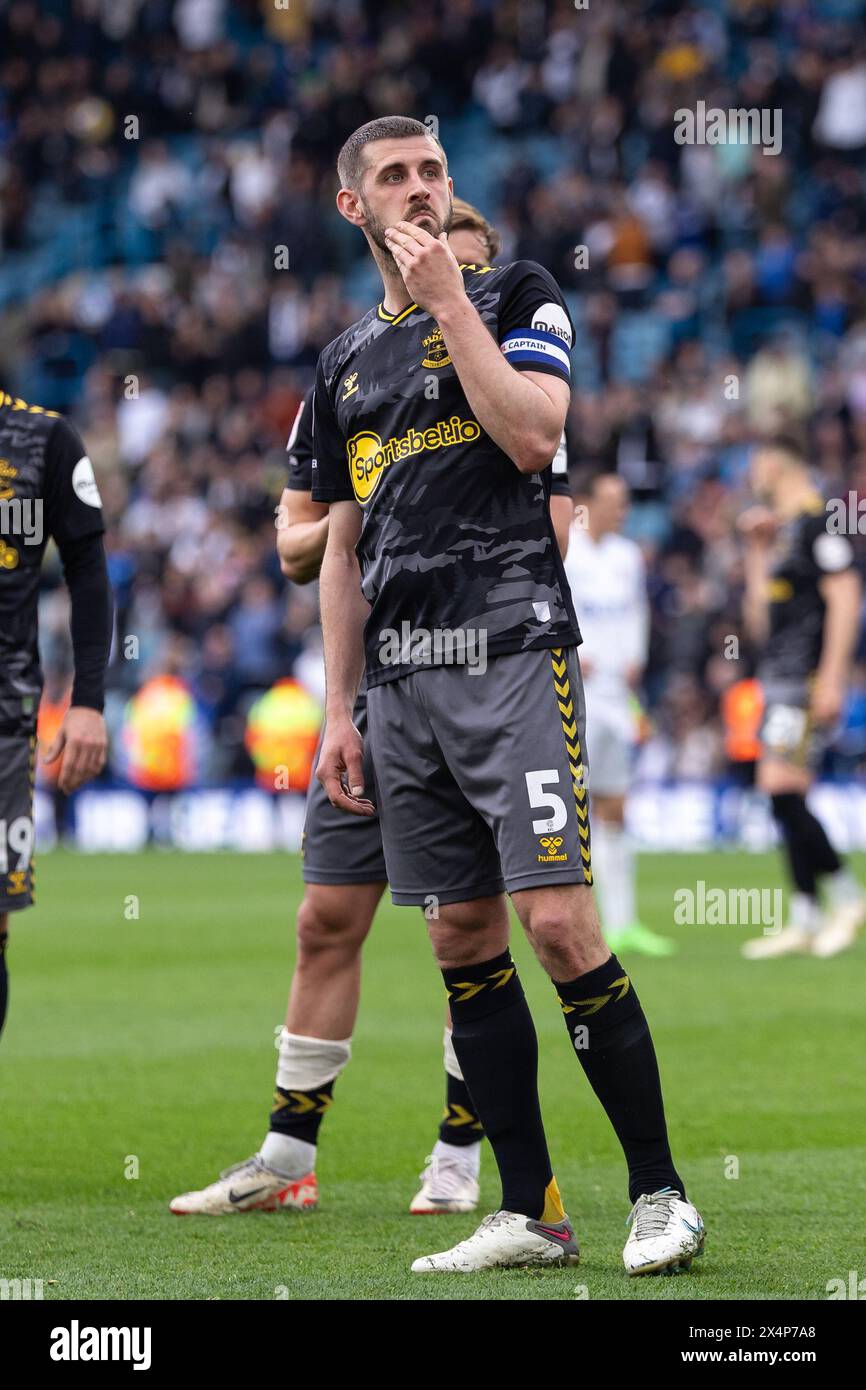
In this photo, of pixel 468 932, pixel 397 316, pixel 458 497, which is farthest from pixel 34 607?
pixel 468 932

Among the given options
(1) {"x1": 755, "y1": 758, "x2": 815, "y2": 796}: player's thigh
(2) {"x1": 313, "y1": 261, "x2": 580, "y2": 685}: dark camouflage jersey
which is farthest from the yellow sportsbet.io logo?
(1) {"x1": 755, "y1": 758, "x2": 815, "y2": 796}: player's thigh

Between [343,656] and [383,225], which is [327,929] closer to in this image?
[343,656]

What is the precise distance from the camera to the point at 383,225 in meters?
4.41

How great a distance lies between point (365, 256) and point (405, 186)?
74.8ft

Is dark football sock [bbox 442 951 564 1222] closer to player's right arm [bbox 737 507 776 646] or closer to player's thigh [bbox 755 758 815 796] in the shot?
player's right arm [bbox 737 507 776 646]

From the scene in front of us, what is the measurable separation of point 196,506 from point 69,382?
329cm

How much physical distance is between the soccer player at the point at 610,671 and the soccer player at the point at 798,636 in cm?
74

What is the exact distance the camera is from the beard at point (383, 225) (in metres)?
4.36

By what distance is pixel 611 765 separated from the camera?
1103cm

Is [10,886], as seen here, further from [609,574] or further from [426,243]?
[609,574]

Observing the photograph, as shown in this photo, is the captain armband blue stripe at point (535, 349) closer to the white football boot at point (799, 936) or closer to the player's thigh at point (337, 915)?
the player's thigh at point (337, 915)

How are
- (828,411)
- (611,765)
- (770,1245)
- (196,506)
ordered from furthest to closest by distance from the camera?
(196,506)
(828,411)
(611,765)
(770,1245)

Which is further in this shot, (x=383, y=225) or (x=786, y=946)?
(x=786, y=946)

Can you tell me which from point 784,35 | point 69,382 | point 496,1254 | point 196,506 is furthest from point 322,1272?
point 784,35
